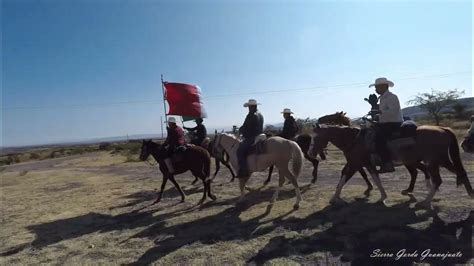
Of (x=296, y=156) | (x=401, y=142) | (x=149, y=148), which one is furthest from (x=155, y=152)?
(x=401, y=142)

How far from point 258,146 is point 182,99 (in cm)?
675

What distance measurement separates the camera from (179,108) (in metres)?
14.5

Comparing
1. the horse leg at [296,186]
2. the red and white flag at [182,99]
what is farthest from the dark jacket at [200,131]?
the horse leg at [296,186]

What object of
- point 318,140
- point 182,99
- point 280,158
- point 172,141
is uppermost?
point 182,99

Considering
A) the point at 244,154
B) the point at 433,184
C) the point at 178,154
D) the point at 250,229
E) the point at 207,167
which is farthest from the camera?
the point at 207,167

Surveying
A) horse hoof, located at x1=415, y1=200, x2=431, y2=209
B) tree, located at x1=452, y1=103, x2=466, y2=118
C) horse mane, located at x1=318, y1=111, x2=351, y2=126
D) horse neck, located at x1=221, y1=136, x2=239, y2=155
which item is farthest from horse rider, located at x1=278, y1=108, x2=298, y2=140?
tree, located at x1=452, y1=103, x2=466, y2=118

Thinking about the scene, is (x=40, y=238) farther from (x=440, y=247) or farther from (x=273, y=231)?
(x=440, y=247)

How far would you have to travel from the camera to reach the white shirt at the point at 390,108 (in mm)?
7402

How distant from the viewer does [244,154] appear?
8.86 metres

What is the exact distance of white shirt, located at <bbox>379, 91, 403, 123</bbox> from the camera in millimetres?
7402

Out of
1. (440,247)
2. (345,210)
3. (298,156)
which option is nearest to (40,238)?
(298,156)

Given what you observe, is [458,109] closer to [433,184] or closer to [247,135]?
[433,184]

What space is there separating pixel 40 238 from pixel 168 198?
3.88 metres

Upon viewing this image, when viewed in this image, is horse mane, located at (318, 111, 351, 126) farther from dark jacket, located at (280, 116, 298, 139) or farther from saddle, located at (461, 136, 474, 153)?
saddle, located at (461, 136, 474, 153)
